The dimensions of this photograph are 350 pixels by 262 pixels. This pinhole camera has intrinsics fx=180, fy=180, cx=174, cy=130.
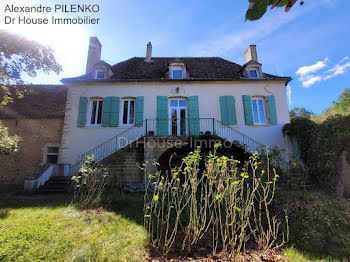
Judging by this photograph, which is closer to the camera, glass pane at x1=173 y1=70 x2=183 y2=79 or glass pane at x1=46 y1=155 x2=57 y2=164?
glass pane at x1=46 y1=155 x2=57 y2=164

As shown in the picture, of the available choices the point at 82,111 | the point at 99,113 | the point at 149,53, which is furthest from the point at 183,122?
the point at 149,53

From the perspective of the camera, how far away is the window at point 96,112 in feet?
32.3

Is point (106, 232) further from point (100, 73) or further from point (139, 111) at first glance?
point (100, 73)

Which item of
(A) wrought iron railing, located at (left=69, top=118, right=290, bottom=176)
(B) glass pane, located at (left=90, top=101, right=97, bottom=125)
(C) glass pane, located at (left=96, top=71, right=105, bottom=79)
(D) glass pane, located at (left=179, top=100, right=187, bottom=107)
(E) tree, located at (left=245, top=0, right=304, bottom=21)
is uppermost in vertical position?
(C) glass pane, located at (left=96, top=71, right=105, bottom=79)

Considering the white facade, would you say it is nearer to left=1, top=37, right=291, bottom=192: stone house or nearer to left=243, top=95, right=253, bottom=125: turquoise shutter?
left=1, top=37, right=291, bottom=192: stone house

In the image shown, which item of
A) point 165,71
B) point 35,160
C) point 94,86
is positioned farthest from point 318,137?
point 35,160

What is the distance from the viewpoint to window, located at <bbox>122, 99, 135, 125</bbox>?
985cm

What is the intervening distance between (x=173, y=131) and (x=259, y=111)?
4.94m

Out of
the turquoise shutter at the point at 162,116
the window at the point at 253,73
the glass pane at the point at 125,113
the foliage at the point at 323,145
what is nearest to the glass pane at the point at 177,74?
the turquoise shutter at the point at 162,116

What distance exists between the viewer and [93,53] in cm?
1195

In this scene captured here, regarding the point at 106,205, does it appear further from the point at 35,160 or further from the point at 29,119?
the point at 29,119

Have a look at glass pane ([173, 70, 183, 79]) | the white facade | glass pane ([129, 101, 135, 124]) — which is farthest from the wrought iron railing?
glass pane ([173, 70, 183, 79])

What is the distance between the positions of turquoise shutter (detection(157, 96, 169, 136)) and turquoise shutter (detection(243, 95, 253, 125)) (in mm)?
4267

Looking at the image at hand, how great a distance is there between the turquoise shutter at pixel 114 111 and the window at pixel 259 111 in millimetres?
7511
